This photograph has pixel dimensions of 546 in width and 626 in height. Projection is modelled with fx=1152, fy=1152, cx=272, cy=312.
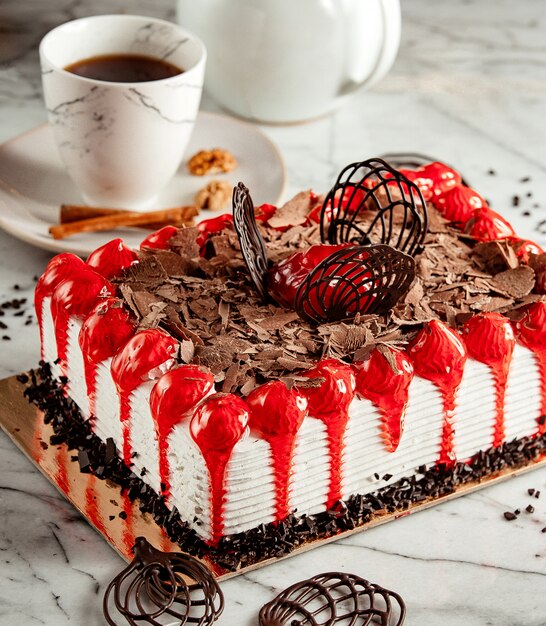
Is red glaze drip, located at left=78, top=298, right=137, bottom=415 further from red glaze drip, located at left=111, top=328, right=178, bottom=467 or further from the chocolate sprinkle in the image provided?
the chocolate sprinkle

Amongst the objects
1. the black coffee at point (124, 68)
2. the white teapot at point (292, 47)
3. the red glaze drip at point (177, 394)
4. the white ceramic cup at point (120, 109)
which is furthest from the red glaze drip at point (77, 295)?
the white teapot at point (292, 47)

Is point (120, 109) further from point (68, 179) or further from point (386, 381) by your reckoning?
point (386, 381)

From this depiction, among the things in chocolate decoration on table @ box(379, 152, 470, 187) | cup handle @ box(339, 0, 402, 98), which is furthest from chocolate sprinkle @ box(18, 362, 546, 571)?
cup handle @ box(339, 0, 402, 98)

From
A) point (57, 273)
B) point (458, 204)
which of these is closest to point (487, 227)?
point (458, 204)

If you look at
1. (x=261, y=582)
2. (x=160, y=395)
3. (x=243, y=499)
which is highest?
(x=160, y=395)

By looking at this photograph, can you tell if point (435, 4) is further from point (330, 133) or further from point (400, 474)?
point (400, 474)

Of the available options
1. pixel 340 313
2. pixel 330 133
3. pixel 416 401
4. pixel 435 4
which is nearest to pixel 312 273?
pixel 340 313

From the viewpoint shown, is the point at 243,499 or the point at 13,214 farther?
the point at 13,214
